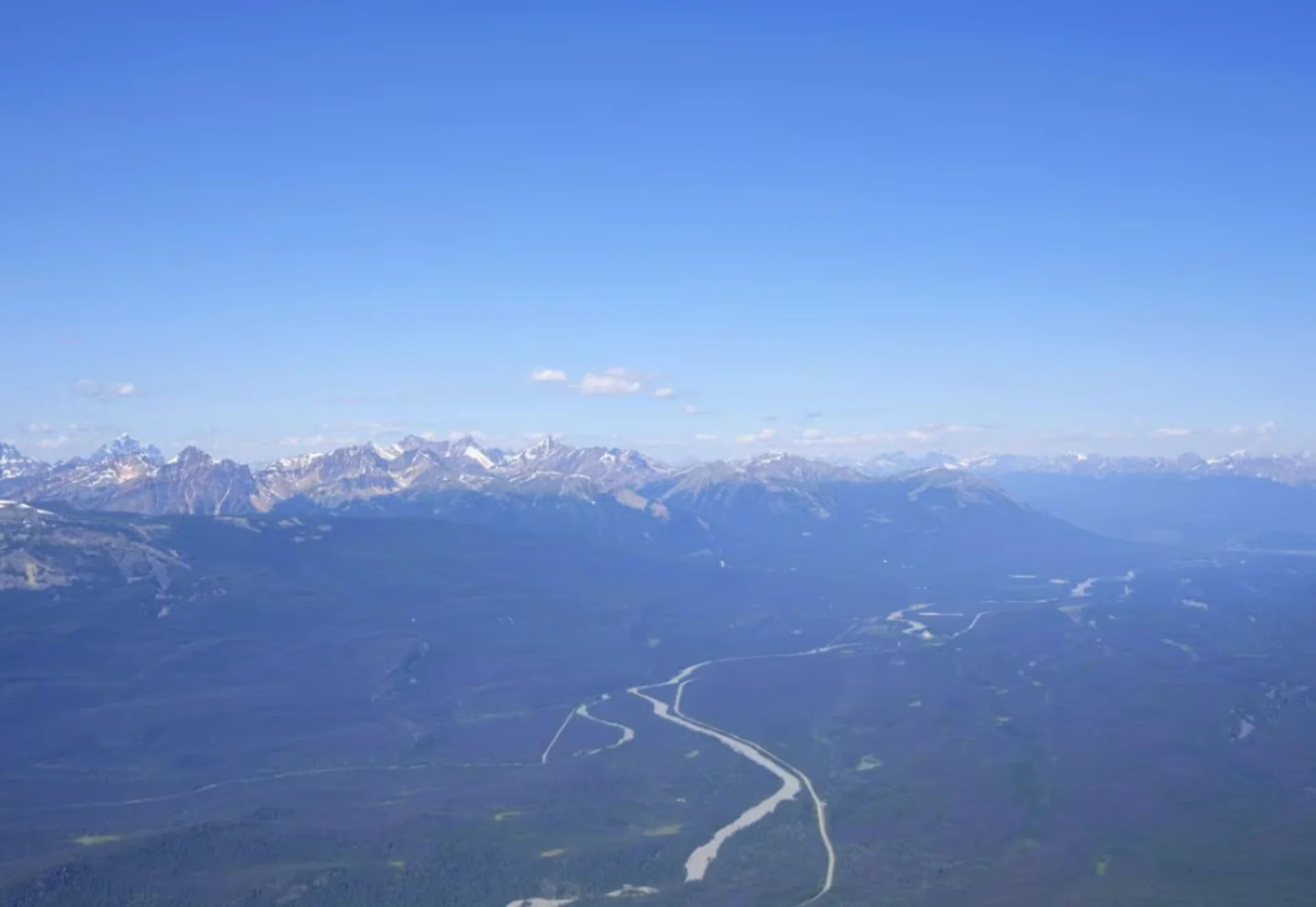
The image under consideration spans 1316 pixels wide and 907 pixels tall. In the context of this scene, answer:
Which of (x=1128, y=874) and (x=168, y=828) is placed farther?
(x=168, y=828)

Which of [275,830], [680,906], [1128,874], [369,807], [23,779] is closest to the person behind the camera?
[680,906]

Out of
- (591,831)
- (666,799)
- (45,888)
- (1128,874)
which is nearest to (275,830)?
(45,888)

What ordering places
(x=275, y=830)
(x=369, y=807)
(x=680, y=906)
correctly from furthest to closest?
(x=369, y=807) < (x=275, y=830) < (x=680, y=906)

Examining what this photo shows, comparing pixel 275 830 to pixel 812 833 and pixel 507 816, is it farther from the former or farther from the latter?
pixel 812 833

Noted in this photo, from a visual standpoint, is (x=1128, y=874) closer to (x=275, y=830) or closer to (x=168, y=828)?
(x=275, y=830)

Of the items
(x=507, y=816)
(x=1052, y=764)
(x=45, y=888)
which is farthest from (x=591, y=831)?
(x=1052, y=764)

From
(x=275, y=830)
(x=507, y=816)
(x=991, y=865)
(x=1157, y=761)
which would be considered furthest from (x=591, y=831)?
(x=1157, y=761)

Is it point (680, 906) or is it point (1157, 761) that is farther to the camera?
point (1157, 761)

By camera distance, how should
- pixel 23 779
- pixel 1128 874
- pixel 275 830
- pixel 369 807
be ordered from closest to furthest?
pixel 1128 874 → pixel 275 830 → pixel 369 807 → pixel 23 779
